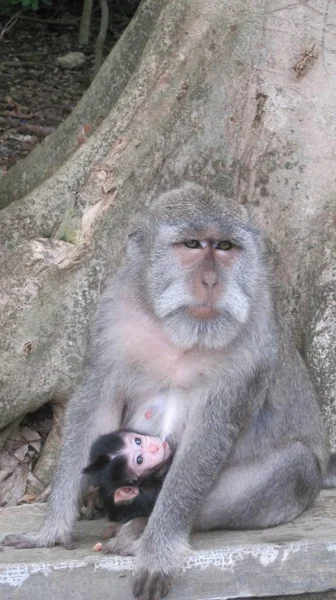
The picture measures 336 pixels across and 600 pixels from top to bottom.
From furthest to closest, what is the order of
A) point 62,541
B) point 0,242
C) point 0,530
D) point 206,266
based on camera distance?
1. point 0,242
2. point 0,530
3. point 62,541
4. point 206,266

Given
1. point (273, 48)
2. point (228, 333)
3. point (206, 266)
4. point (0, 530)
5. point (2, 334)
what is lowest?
point (0, 530)

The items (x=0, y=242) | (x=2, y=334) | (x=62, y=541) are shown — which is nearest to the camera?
(x=62, y=541)

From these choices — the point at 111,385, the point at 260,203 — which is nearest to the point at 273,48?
the point at 260,203

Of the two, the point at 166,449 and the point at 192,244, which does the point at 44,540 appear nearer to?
the point at 166,449

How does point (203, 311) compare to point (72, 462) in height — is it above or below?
above

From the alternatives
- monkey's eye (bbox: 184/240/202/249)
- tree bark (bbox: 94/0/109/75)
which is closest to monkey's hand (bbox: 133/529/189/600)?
monkey's eye (bbox: 184/240/202/249)

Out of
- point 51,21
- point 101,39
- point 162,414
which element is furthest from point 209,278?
point 51,21

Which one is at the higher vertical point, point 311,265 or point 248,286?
point 248,286

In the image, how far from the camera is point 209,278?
3.91 m

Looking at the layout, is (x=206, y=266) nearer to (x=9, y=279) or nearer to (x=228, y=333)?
(x=228, y=333)

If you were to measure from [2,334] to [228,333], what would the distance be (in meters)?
1.45

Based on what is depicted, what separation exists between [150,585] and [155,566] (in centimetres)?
7

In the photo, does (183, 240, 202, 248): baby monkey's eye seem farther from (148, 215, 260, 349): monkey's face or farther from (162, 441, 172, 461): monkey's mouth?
(162, 441, 172, 461): monkey's mouth

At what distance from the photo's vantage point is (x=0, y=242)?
228 inches
